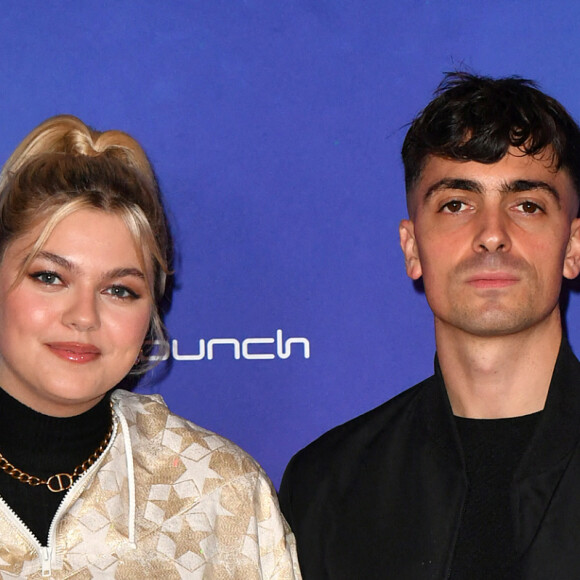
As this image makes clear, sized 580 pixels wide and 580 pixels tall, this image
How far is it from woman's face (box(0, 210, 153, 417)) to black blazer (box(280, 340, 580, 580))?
1.75 ft

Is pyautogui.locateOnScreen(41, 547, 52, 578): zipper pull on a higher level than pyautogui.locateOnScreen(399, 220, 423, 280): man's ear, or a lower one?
lower

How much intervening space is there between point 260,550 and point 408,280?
28.1 inches

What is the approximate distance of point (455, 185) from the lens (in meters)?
1.99

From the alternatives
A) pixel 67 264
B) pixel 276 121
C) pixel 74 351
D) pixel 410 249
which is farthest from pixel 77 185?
pixel 410 249

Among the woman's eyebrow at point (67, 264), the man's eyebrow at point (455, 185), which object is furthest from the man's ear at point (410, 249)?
the woman's eyebrow at point (67, 264)

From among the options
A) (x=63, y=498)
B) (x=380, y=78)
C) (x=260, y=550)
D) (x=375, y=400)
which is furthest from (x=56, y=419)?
(x=380, y=78)

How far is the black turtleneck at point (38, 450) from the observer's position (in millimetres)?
1741

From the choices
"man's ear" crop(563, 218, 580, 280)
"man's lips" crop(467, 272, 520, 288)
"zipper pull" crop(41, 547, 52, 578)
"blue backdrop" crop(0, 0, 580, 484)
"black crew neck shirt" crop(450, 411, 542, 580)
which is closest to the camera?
"zipper pull" crop(41, 547, 52, 578)

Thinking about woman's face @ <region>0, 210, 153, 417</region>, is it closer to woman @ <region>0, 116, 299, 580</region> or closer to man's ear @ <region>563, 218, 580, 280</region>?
woman @ <region>0, 116, 299, 580</region>

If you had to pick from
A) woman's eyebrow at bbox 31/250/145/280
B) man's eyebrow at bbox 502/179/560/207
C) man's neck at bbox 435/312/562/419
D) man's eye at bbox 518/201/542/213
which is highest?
man's eyebrow at bbox 502/179/560/207

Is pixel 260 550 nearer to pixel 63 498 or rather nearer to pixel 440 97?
pixel 63 498

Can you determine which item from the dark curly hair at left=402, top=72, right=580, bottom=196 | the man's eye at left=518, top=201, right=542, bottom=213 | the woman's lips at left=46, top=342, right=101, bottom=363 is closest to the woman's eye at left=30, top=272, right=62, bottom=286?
the woman's lips at left=46, top=342, right=101, bottom=363

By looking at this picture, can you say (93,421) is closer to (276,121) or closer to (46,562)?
(46,562)

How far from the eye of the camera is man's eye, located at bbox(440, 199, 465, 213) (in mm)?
2002
